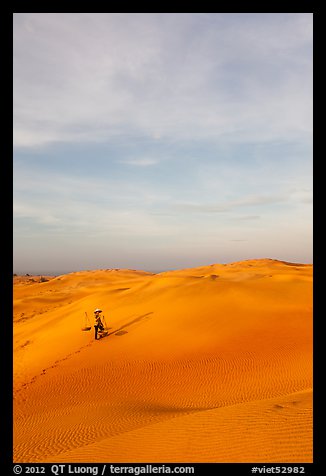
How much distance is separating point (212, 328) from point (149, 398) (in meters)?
5.81

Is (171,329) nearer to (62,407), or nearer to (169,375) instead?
(169,375)

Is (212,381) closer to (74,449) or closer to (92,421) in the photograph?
(92,421)

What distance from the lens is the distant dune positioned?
515 cm

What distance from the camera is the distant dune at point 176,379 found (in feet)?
16.9

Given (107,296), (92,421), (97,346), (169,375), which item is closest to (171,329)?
(97,346)

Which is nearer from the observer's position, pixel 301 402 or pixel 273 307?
pixel 301 402

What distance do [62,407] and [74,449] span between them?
3613mm

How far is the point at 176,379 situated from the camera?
10461mm

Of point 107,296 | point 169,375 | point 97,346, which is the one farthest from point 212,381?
point 107,296
